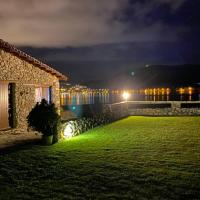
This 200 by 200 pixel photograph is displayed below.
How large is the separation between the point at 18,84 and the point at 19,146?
4.92 meters

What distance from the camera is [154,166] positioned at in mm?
9617

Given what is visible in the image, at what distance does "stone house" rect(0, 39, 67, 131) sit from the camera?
52.3 feet

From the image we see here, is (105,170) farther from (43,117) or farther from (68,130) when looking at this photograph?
(68,130)

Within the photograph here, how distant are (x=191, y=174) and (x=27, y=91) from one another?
1125cm

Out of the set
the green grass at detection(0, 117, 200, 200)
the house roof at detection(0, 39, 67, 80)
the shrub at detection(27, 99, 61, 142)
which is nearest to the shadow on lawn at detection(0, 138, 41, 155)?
the green grass at detection(0, 117, 200, 200)

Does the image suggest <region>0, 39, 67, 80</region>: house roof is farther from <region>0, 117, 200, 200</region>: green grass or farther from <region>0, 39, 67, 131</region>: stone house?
<region>0, 117, 200, 200</region>: green grass

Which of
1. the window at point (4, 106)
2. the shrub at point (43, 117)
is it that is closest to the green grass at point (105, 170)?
the shrub at point (43, 117)

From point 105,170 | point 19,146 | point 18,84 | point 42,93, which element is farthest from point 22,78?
point 105,170

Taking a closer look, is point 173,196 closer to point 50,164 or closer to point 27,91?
point 50,164

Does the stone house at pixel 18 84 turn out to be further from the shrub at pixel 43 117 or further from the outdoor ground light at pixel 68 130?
the shrub at pixel 43 117

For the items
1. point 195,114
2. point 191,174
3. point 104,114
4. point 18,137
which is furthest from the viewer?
point 195,114

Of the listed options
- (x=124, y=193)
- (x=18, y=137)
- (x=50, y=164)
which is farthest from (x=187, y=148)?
(x=18, y=137)

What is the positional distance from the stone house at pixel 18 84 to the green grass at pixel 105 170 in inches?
142

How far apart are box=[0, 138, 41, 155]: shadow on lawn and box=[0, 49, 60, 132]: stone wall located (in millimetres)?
3154
